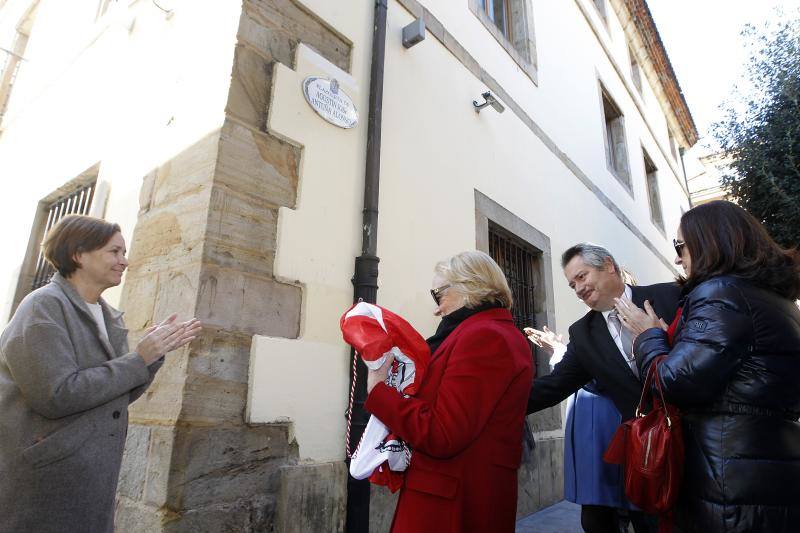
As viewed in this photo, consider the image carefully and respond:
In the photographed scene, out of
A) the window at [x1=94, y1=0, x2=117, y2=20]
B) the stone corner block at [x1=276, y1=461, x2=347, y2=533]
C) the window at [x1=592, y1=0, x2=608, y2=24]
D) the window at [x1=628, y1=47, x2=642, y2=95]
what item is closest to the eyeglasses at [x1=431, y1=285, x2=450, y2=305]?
the stone corner block at [x1=276, y1=461, x2=347, y2=533]

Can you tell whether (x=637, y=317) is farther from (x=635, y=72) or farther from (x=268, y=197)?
(x=635, y=72)

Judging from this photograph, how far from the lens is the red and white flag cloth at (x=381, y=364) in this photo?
5.20ft

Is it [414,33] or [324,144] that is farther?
[414,33]

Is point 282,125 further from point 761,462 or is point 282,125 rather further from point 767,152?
point 767,152

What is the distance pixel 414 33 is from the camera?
388 centimetres

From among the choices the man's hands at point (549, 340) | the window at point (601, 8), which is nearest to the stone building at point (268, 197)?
the man's hands at point (549, 340)

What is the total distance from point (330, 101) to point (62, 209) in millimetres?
3280

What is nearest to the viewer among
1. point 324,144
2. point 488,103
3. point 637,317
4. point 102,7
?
point 637,317

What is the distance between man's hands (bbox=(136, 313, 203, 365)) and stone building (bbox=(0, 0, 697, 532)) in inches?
11.7

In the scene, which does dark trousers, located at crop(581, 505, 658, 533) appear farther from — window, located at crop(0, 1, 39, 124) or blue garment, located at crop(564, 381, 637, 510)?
window, located at crop(0, 1, 39, 124)

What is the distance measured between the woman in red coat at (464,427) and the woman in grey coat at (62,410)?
3.09 ft

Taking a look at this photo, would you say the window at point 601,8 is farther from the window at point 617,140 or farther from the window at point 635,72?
the window at point 635,72

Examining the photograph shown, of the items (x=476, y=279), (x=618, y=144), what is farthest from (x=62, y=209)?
(x=618, y=144)

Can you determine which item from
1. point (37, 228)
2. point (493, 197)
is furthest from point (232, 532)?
point (37, 228)
